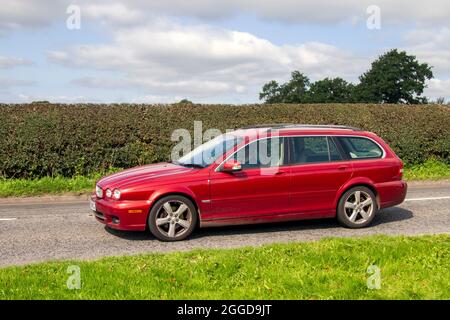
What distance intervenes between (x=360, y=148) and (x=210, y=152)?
254 cm

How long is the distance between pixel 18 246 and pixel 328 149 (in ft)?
16.3

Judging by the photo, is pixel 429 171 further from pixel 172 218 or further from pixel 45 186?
pixel 45 186

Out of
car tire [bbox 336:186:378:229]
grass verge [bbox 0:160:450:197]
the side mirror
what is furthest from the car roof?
grass verge [bbox 0:160:450:197]

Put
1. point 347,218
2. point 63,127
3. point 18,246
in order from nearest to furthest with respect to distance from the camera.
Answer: point 18,246 < point 347,218 < point 63,127

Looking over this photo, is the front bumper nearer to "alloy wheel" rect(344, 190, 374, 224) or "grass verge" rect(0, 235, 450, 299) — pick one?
"grass verge" rect(0, 235, 450, 299)

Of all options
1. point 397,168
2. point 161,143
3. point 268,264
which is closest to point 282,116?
point 161,143

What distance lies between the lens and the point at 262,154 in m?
8.16

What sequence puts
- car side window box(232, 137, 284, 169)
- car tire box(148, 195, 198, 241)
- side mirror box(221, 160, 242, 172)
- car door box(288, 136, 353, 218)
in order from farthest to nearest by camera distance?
car door box(288, 136, 353, 218), car side window box(232, 137, 284, 169), side mirror box(221, 160, 242, 172), car tire box(148, 195, 198, 241)

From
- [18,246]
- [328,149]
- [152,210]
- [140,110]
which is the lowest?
[18,246]

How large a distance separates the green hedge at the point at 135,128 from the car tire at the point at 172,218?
6.82 metres

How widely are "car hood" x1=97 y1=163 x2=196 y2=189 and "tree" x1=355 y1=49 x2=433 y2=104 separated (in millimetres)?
61315

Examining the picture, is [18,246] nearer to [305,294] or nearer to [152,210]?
[152,210]

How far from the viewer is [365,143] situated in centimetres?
889

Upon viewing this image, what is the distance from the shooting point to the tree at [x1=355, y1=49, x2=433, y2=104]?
6531cm
